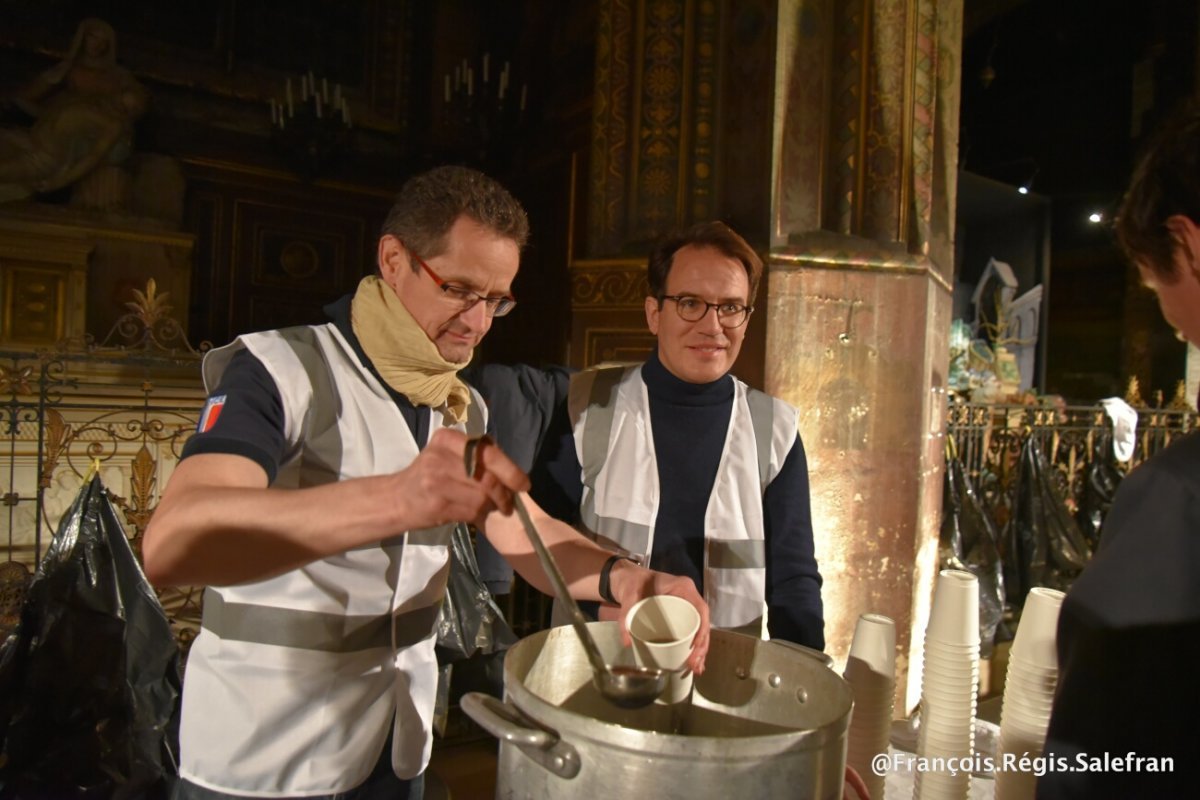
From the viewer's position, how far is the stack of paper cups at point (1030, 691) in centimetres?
123

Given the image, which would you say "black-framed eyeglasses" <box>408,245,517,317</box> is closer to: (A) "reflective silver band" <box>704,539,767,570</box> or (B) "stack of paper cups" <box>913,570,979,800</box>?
(A) "reflective silver band" <box>704,539,767,570</box>

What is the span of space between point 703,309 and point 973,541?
11.6 feet

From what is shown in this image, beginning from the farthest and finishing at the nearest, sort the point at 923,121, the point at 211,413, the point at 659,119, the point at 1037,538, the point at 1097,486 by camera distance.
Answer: the point at 1097,486
the point at 1037,538
the point at 659,119
the point at 923,121
the point at 211,413

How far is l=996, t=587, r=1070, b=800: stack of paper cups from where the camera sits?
1.23 metres

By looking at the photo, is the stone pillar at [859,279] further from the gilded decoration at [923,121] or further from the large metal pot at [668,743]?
the large metal pot at [668,743]

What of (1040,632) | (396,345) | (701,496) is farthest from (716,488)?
(396,345)

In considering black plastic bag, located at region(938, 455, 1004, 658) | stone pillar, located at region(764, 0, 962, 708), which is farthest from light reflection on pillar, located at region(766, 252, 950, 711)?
black plastic bag, located at region(938, 455, 1004, 658)

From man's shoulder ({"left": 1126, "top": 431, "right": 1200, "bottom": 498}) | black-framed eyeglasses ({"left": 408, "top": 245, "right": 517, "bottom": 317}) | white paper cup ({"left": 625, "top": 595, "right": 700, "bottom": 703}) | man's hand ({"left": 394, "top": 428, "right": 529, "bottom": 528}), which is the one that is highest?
black-framed eyeglasses ({"left": 408, "top": 245, "right": 517, "bottom": 317})

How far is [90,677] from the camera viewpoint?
2264 mm

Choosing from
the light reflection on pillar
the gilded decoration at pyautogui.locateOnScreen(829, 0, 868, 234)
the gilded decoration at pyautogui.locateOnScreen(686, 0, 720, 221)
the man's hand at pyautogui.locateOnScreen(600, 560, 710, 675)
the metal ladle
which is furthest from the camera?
the gilded decoration at pyautogui.locateOnScreen(686, 0, 720, 221)

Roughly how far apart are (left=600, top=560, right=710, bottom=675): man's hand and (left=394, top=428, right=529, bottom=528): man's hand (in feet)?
1.15

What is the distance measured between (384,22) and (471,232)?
7.22 m

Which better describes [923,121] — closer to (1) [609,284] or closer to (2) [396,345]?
(1) [609,284]

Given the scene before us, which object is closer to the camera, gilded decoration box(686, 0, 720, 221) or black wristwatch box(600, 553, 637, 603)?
black wristwatch box(600, 553, 637, 603)
